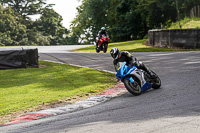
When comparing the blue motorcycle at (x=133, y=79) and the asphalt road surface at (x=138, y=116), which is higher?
the blue motorcycle at (x=133, y=79)

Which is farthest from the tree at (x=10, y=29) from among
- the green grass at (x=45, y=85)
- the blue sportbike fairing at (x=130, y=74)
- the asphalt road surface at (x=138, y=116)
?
the asphalt road surface at (x=138, y=116)

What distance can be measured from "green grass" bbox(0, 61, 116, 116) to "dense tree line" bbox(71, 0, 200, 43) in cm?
1896

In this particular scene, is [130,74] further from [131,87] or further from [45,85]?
[45,85]

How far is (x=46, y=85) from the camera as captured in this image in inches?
465

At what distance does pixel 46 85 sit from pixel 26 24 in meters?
57.4

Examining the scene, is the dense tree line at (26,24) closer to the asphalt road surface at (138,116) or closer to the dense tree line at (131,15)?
the dense tree line at (131,15)

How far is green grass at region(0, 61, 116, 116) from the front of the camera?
30.6 ft

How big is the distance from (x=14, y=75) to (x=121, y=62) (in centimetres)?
708

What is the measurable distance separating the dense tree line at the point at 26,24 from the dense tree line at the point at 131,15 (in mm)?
6875

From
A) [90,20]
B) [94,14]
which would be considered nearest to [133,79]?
[94,14]

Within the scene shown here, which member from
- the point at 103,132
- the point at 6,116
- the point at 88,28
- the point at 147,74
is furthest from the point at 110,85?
the point at 88,28

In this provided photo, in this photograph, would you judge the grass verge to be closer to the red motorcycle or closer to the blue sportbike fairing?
the blue sportbike fairing

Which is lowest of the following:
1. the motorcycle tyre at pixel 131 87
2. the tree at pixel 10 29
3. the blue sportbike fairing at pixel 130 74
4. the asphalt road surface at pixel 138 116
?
the asphalt road surface at pixel 138 116

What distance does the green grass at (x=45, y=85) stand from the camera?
9315mm
